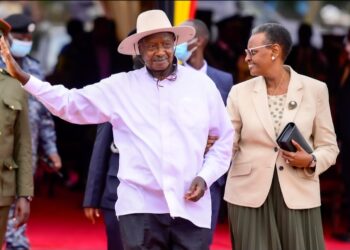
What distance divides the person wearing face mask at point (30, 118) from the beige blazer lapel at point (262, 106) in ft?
6.92

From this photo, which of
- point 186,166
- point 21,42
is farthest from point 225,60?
point 186,166

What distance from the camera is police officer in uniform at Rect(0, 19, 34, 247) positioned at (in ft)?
19.9

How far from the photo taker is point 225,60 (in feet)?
39.2

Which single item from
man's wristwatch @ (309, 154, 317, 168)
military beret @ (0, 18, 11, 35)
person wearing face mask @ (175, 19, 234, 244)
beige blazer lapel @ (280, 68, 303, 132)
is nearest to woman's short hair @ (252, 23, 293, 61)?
beige blazer lapel @ (280, 68, 303, 132)

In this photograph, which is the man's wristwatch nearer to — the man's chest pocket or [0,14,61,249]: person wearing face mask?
the man's chest pocket

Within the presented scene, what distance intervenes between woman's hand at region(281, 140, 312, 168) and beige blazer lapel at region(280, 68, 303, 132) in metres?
0.19

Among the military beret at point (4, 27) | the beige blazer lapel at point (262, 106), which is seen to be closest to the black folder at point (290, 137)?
the beige blazer lapel at point (262, 106)

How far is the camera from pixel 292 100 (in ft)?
19.4

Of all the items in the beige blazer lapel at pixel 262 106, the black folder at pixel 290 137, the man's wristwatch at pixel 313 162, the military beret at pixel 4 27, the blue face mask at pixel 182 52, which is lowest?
the man's wristwatch at pixel 313 162

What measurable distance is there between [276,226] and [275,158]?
1.35 feet

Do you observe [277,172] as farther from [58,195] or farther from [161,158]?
[58,195]

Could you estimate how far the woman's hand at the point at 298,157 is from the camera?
5734 mm

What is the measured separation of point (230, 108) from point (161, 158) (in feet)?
3.79

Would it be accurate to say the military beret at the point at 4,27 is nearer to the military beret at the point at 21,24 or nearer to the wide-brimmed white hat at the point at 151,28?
the wide-brimmed white hat at the point at 151,28
